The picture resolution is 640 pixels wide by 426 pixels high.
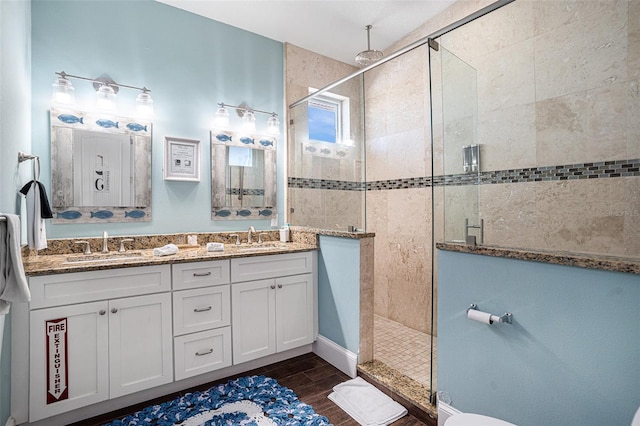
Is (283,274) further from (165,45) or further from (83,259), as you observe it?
(165,45)

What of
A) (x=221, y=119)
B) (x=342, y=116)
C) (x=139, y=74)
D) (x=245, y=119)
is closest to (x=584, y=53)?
(x=342, y=116)

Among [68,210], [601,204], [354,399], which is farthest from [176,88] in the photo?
[601,204]

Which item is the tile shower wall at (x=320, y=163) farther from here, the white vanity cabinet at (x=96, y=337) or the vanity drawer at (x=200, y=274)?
the white vanity cabinet at (x=96, y=337)

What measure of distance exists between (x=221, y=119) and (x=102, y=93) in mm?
862

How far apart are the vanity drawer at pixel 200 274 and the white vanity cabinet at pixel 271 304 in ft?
0.23

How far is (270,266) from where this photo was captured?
2.42m

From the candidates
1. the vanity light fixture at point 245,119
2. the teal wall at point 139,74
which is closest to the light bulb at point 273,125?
the vanity light fixture at point 245,119

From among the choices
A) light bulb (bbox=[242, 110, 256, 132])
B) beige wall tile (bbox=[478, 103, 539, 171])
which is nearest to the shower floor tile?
beige wall tile (bbox=[478, 103, 539, 171])

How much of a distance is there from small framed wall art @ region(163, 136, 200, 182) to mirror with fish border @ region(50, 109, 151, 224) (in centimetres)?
14

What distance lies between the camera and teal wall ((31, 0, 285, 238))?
220cm

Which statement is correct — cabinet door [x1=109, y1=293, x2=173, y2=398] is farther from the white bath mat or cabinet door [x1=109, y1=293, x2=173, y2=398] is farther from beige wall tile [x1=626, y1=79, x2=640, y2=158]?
beige wall tile [x1=626, y1=79, x2=640, y2=158]

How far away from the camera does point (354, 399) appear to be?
202 centimetres

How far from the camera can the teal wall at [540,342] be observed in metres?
1.14

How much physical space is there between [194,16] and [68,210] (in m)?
1.85
